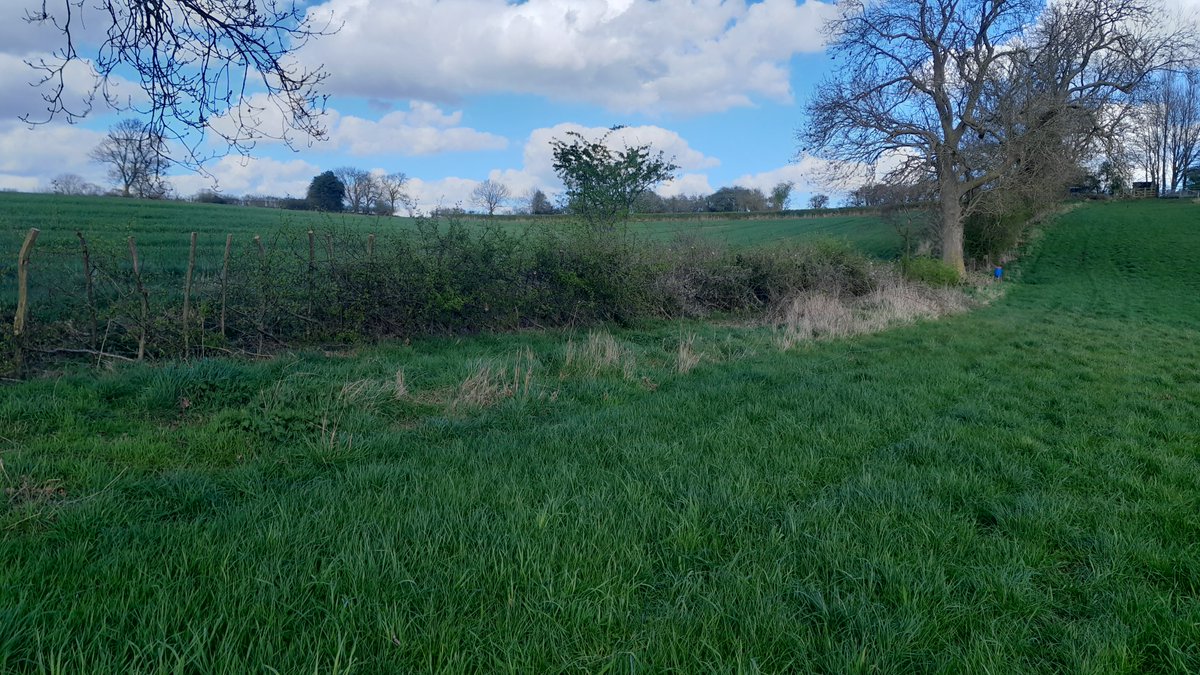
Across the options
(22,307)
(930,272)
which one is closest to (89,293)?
(22,307)

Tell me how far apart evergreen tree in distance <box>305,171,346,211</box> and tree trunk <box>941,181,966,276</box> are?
28792 millimetres

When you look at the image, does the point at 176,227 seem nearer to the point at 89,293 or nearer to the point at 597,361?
the point at 89,293

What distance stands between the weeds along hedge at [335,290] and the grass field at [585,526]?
143 centimetres

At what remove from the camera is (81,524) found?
3094 millimetres

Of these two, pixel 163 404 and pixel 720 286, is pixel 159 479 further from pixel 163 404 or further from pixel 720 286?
pixel 720 286

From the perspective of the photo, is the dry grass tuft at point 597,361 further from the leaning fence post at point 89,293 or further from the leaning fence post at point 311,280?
the leaning fence post at point 89,293

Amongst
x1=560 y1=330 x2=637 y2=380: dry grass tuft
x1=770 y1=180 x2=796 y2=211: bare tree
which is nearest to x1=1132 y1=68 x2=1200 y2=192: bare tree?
x1=770 y1=180 x2=796 y2=211: bare tree

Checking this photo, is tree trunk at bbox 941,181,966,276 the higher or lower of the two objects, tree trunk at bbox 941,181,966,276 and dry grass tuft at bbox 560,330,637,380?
the higher

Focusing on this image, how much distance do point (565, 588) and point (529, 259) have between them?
914 centimetres

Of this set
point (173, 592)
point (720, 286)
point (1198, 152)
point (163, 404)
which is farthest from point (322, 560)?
point (1198, 152)

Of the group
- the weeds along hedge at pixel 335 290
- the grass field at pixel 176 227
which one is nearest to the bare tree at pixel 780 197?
the grass field at pixel 176 227

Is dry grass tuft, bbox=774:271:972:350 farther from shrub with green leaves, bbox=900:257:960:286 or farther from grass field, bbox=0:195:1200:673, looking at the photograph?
grass field, bbox=0:195:1200:673

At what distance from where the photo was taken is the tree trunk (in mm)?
24500

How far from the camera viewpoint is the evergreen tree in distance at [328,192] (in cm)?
3083
